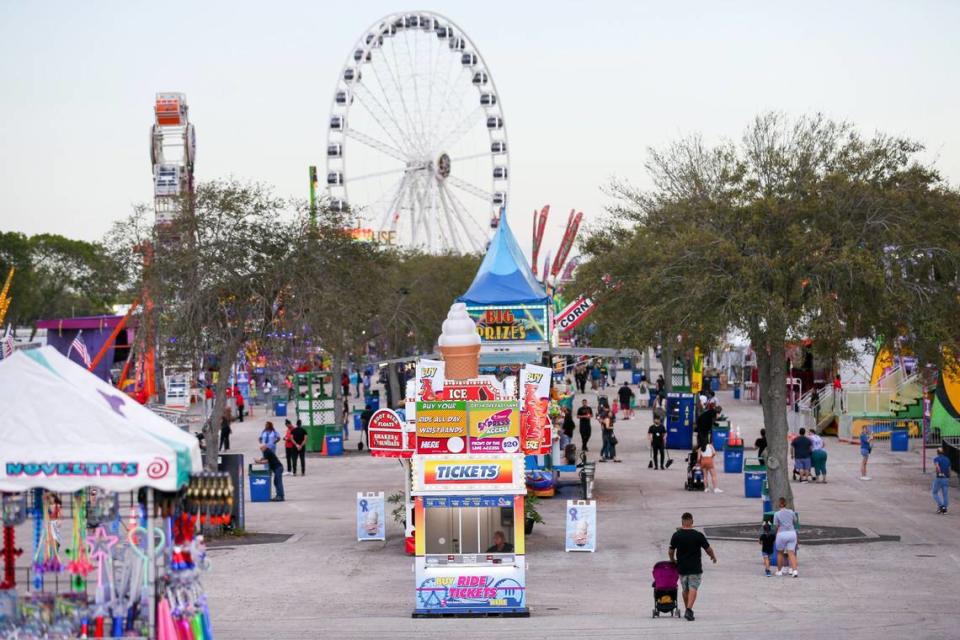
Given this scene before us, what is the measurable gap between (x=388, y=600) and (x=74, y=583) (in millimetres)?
8770

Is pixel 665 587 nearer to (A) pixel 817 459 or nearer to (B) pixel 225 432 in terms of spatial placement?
(A) pixel 817 459

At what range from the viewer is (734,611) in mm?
19422

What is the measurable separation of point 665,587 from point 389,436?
705 centimetres

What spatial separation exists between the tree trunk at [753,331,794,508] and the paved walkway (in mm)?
1760

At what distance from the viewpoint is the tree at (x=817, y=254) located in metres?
26.1

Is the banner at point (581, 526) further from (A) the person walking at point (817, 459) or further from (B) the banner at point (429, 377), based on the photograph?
(A) the person walking at point (817, 459)

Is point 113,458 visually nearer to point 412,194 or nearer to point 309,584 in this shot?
point 309,584

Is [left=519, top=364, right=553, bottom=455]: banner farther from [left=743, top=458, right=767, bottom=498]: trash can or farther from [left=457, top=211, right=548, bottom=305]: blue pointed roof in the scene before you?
[left=457, top=211, right=548, bottom=305]: blue pointed roof

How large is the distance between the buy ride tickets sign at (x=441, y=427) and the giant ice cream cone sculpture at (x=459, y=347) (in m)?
3.24

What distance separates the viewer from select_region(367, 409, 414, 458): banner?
2425 cm

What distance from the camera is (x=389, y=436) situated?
2431 cm

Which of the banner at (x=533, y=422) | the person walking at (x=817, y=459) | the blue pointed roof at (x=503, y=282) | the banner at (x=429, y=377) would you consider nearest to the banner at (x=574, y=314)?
the blue pointed roof at (x=503, y=282)

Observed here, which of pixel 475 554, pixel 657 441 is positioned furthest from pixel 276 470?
pixel 475 554

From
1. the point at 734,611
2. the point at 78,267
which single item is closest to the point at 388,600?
the point at 734,611
